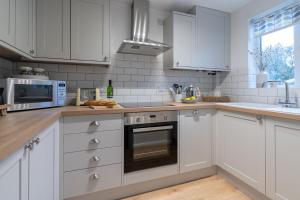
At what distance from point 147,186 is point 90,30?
1760 mm

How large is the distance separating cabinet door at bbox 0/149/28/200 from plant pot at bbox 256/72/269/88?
2.48 metres

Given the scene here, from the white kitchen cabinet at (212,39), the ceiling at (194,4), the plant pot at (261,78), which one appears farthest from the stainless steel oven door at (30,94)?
the plant pot at (261,78)

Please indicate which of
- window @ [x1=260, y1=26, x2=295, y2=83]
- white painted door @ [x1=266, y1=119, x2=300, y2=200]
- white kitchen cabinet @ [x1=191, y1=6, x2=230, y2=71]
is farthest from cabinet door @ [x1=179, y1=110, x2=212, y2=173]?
window @ [x1=260, y1=26, x2=295, y2=83]

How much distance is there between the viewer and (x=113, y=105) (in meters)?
1.67

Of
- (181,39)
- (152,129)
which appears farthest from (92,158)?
(181,39)

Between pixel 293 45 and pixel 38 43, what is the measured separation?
272 cm

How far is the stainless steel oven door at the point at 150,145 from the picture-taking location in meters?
1.64

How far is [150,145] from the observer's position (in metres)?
1.77

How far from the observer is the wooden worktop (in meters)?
0.61

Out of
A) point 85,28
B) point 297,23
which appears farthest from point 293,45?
point 85,28

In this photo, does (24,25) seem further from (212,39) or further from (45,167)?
(212,39)

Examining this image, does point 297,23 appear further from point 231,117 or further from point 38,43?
point 38,43

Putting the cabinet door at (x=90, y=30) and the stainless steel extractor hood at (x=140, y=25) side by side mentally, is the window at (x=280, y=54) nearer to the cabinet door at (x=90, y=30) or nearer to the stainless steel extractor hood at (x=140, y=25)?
the stainless steel extractor hood at (x=140, y=25)

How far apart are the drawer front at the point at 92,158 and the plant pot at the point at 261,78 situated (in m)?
1.92
